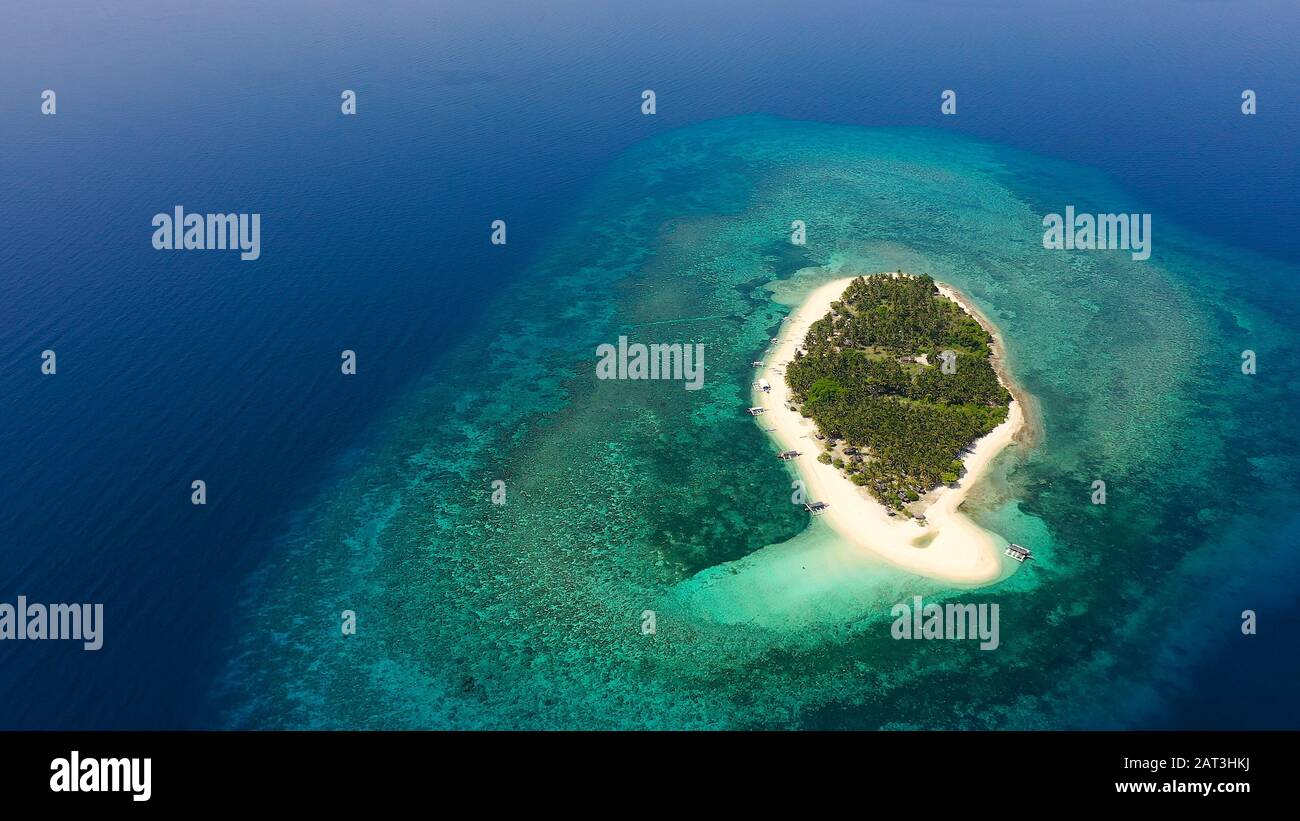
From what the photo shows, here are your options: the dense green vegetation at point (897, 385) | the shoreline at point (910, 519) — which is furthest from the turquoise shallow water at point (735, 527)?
the dense green vegetation at point (897, 385)

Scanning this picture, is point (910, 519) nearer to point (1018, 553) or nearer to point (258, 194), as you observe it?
point (1018, 553)

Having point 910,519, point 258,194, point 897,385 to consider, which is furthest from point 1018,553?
point 258,194

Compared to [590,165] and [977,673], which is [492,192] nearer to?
[590,165]

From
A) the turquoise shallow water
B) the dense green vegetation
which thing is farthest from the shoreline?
the turquoise shallow water

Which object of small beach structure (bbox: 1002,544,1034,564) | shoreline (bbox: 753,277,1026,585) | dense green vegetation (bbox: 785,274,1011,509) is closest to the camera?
shoreline (bbox: 753,277,1026,585)

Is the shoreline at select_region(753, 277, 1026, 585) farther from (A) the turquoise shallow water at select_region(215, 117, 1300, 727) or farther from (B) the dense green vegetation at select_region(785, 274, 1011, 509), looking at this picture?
(A) the turquoise shallow water at select_region(215, 117, 1300, 727)

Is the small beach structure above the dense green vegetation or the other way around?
the other way around
